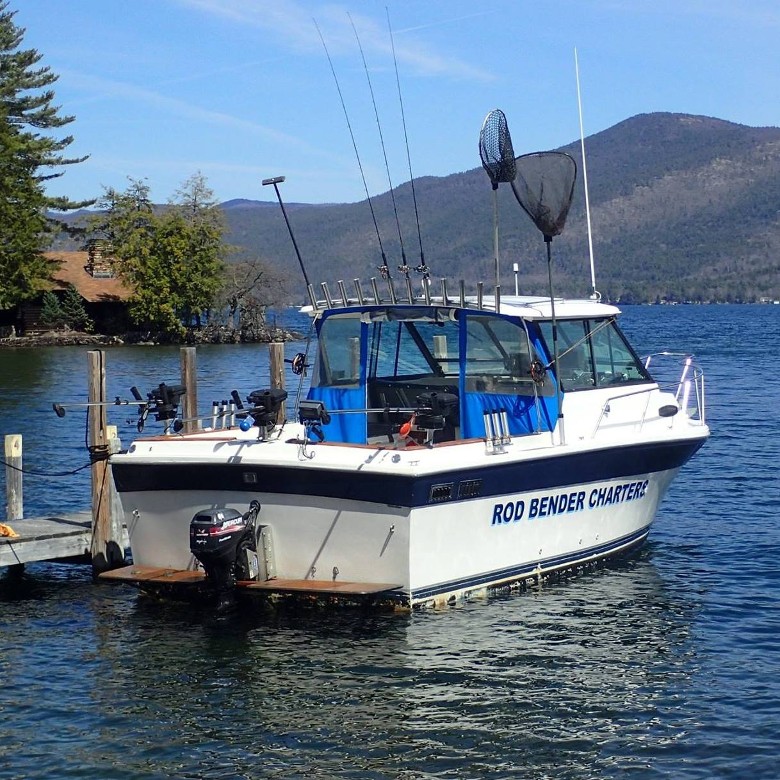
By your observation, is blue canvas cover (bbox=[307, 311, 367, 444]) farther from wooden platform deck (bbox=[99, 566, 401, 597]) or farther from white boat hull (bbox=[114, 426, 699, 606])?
wooden platform deck (bbox=[99, 566, 401, 597])

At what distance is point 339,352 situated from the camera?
15570 mm

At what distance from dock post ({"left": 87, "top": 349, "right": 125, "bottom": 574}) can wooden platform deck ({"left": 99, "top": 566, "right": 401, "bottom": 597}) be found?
1.77 meters

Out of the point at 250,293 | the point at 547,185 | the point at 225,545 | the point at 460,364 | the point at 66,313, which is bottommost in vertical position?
the point at 225,545

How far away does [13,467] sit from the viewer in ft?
55.5

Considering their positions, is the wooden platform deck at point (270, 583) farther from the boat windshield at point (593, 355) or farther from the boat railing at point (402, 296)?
the boat windshield at point (593, 355)

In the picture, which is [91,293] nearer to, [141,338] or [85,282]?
A: [85,282]

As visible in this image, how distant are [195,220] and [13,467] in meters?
58.0

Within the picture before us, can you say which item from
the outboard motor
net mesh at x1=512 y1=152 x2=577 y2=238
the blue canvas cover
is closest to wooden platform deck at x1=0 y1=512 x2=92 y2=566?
the outboard motor

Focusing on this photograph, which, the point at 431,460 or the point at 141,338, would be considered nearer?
the point at 431,460

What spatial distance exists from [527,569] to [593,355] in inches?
113

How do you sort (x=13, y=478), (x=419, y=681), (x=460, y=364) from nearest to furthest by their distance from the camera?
(x=419, y=681) → (x=460, y=364) → (x=13, y=478)

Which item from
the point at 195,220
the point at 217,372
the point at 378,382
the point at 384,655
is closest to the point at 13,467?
the point at 378,382

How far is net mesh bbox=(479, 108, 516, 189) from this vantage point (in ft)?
46.2

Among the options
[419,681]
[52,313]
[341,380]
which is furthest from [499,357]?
[52,313]
